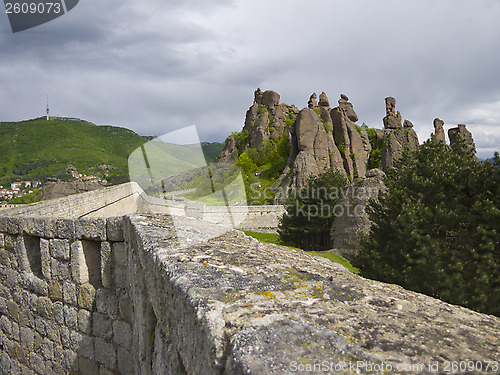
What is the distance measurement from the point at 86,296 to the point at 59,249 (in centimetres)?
76

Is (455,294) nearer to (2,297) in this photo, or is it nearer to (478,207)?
(478,207)

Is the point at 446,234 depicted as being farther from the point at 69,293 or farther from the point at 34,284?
the point at 34,284

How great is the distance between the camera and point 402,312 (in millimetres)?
1378

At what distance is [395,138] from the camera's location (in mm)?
51188

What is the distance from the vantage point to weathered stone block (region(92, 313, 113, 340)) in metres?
3.77

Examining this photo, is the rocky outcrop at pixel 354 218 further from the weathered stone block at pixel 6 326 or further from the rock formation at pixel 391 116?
the rock formation at pixel 391 116

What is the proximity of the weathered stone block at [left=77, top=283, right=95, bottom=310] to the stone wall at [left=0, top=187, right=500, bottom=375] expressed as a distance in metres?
0.01

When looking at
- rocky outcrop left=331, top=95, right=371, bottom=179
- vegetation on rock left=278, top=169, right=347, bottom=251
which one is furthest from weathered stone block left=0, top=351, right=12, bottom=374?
rocky outcrop left=331, top=95, right=371, bottom=179

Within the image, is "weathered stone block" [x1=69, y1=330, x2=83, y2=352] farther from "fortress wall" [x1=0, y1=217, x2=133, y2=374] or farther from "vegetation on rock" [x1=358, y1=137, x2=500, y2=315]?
"vegetation on rock" [x1=358, y1=137, x2=500, y2=315]

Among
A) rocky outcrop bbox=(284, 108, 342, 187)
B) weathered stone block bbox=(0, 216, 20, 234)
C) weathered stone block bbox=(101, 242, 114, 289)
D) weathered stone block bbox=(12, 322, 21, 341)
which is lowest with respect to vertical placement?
weathered stone block bbox=(12, 322, 21, 341)

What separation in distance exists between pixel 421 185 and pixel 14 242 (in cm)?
1218

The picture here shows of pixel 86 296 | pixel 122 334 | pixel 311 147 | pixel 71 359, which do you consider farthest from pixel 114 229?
pixel 311 147

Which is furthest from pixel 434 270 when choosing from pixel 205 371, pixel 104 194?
pixel 104 194

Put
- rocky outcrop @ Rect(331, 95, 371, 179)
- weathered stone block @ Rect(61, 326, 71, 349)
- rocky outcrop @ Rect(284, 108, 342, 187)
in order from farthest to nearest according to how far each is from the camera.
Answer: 1. rocky outcrop @ Rect(331, 95, 371, 179)
2. rocky outcrop @ Rect(284, 108, 342, 187)
3. weathered stone block @ Rect(61, 326, 71, 349)
